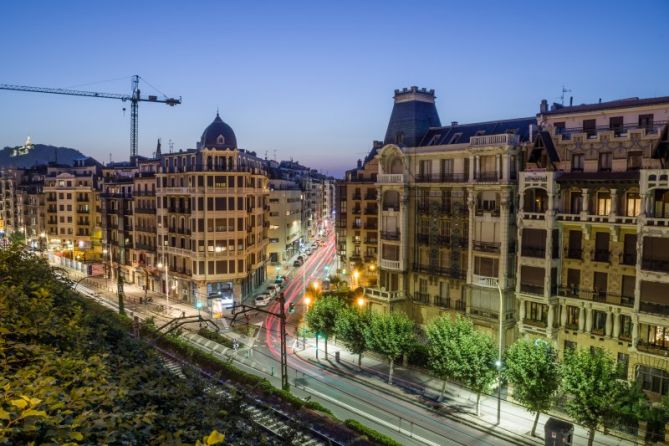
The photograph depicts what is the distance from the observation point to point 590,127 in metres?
46.9

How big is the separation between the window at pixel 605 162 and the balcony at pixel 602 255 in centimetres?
711

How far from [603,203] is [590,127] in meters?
8.00

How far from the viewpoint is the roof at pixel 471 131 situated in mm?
53594

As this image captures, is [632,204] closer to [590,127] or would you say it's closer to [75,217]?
[590,127]

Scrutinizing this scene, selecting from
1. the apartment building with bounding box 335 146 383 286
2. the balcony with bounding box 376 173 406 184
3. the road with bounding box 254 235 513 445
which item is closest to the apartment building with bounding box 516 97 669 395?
the road with bounding box 254 235 513 445

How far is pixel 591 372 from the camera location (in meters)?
34.3

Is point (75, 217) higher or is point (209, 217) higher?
point (209, 217)

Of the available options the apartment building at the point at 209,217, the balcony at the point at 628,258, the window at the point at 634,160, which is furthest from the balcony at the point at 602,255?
the apartment building at the point at 209,217

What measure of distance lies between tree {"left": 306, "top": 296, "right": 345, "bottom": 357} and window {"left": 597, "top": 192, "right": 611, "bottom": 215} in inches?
1035

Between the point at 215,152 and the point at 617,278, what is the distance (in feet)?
185

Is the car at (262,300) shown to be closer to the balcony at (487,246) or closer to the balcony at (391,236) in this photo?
the balcony at (391,236)

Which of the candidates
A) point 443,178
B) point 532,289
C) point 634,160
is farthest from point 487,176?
point 634,160

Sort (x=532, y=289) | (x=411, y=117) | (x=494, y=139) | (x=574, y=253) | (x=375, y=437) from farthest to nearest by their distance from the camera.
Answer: (x=411, y=117) → (x=494, y=139) → (x=532, y=289) → (x=574, y=253) → (x=375, y=437)

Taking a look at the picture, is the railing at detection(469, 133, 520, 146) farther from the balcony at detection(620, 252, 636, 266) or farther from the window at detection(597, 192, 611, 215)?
the balcony at detection(620, 252, 636, 266)
